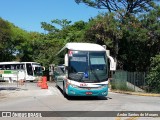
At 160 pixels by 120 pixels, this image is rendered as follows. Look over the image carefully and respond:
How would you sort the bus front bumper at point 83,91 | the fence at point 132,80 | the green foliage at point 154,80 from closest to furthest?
the bus front bumper at point 83,91 → the green foliage at point 154,80 → the fence at point 132,80

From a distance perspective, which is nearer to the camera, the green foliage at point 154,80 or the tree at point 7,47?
the green foliage at point 154,80

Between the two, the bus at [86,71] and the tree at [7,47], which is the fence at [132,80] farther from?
the tree at [7,47]

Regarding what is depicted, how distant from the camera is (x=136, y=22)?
43.7 m

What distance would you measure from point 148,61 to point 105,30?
6.09 meters

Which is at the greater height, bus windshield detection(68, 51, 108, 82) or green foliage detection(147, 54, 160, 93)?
bus windshield detection(68, 51, 108, 82)

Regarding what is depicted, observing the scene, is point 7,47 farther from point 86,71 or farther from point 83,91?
point 83,91

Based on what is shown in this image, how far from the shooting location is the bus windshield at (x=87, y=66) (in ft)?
78.3

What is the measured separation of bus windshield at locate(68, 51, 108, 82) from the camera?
78.3 feet

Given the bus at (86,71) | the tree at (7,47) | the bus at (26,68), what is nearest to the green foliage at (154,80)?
the bus at (86,71)

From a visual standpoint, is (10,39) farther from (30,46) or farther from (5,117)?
(5,117)

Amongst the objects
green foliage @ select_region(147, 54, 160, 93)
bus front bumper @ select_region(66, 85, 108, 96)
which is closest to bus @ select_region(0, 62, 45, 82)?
green foliage @ select_region(147, 54, 160, 93)

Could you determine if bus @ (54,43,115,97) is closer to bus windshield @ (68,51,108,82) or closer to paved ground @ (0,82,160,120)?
bus windshield @ (68,51,108,82)

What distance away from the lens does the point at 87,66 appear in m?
24.0

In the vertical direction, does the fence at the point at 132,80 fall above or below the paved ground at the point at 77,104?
above
